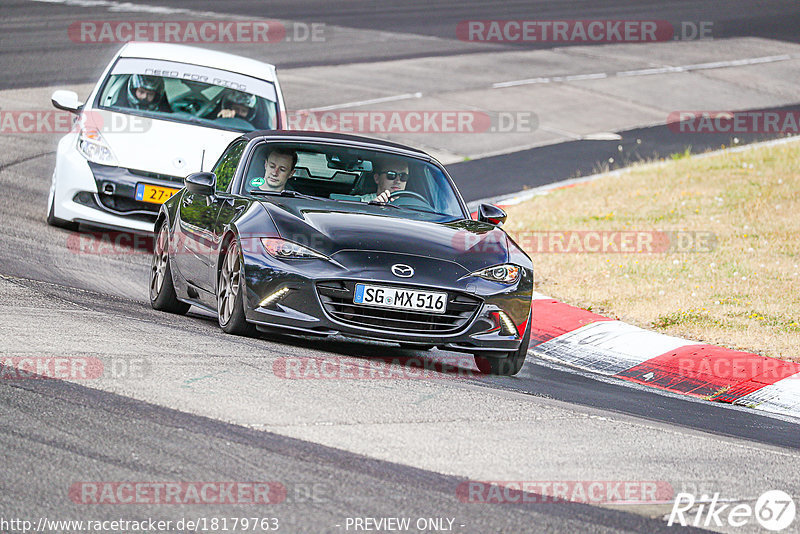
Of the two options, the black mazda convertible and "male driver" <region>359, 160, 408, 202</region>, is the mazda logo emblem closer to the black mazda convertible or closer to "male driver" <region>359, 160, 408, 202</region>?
the black mazda convertible

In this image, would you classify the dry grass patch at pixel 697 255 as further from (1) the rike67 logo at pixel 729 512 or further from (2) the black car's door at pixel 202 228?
(1) the rike67 logo at pixel 729 512

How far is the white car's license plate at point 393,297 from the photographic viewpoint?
25.5 feet

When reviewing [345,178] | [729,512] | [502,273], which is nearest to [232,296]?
[345,178]

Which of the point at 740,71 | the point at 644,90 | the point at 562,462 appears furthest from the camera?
the point at 740,71

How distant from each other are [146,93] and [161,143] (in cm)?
111

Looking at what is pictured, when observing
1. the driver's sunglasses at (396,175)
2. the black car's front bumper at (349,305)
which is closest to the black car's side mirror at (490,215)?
the driver's sunglasses at (396,175)

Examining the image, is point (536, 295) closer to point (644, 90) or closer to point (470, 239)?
point (470, 239)

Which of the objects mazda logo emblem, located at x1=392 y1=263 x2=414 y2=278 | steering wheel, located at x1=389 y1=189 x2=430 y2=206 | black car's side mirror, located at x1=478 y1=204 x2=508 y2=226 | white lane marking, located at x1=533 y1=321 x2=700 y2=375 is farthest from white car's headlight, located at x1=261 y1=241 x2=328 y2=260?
white lane marking, located at x1=533 y1=321 x2=700 y2=375

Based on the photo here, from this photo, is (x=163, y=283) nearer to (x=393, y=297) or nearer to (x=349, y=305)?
(x=349, y=305)

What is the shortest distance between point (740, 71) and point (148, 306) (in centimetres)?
2226

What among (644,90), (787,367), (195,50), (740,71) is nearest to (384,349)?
(787,367)

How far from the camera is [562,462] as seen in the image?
597cm

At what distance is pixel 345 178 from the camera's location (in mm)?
9133

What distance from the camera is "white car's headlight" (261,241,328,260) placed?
25.8 feet
